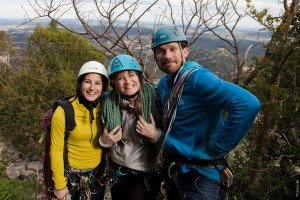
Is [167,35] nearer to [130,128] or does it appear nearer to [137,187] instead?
[130,128]

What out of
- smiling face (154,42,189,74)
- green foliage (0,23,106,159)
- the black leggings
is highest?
smiling face (154,42,189,74)

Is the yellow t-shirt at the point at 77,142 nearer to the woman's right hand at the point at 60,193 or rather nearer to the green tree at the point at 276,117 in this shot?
the woman's right hand at the point at 60,193

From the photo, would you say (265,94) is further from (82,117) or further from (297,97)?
(82,117)

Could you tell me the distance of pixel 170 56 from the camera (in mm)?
2635

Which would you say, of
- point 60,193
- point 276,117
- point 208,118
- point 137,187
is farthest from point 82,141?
point 276,117

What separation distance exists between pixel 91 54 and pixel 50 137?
16.7 m

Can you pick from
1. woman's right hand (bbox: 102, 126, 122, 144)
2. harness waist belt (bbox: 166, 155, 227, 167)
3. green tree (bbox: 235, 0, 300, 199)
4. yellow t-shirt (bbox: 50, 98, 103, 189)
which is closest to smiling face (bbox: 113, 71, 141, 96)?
woman's right hand (bbox: 102, 126, 122, 144)

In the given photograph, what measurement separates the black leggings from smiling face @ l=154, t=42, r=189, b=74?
1.06 metres

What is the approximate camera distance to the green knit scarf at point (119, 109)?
2.91m

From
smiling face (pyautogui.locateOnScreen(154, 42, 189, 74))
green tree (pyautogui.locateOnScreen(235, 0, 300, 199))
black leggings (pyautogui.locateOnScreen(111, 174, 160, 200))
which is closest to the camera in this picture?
smiling face (pyautogui.locateOnScreen(154, 42, 189, 74))

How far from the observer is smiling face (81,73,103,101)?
3.22 meters

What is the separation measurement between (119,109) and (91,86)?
0.47 metres

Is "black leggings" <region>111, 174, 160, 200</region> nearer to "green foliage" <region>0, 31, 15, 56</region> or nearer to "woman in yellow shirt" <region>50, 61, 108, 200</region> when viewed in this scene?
"woman in yellow shirt" <region>50, 61, 108, 200</region>

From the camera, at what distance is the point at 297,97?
5.86m
